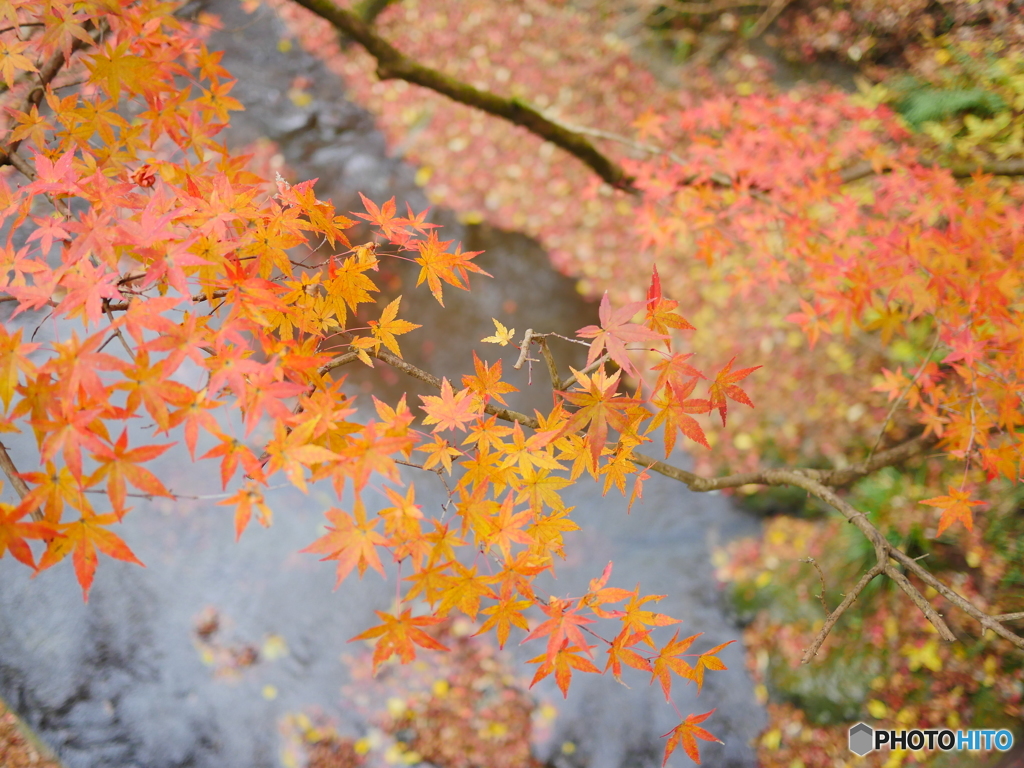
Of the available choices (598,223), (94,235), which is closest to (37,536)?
(94,235)

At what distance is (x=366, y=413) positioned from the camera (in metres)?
5.61

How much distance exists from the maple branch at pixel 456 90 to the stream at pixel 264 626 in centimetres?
232

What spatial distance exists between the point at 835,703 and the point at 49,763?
521 centimetres

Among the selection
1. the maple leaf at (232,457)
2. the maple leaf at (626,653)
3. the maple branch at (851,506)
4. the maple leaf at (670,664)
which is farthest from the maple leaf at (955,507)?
the maple leaf at (232,457)

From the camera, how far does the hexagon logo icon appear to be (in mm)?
3752

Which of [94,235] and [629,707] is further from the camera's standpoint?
[629,707]

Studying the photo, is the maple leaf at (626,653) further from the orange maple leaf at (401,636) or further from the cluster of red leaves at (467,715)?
the cluster of red leaves at (467,715)

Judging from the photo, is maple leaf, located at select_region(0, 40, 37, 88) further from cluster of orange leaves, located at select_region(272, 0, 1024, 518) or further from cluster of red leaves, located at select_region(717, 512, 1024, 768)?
cluster of red leaves, located at select_region(717, 512, 1024, 768)

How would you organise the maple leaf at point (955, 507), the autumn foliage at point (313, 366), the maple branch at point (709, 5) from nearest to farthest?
the autumn foliage at point (313, 366)
the maple leaf at point (955, 507)
the maple branch at point (709, 5)

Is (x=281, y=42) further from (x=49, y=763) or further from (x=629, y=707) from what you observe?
(x=629, y=707)

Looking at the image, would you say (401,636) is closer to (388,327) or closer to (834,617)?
(388,327)

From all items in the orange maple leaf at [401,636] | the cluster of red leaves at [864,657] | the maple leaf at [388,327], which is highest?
the maple leaf at [388,327]

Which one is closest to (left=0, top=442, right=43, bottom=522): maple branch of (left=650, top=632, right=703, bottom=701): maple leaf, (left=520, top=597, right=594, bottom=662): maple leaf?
(left=520, top=597, right=594, bottom=662): maple leaf

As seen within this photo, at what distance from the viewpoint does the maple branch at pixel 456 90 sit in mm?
3584
